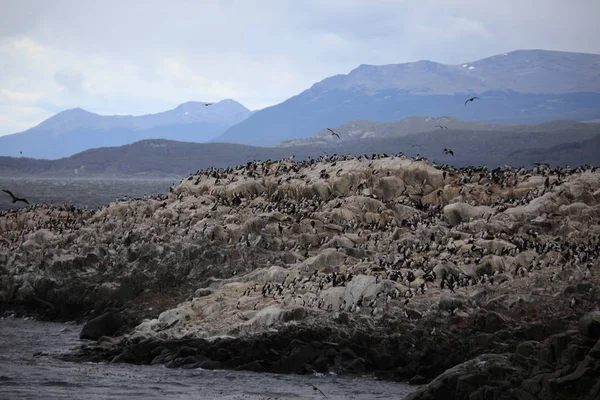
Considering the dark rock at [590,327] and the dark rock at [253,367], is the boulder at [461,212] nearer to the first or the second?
the dark rock at [253,367]

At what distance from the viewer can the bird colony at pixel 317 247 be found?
87.6 feet

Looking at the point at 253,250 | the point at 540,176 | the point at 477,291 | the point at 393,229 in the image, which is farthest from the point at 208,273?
the point at 540,176

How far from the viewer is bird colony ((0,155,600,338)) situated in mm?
26688

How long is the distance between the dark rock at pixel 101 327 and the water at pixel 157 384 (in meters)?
3.41

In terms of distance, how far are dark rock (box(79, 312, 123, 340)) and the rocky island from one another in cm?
6

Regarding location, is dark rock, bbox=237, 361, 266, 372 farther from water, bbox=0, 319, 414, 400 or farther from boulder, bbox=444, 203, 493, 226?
boulder, bbox=444, 203, 493, 226

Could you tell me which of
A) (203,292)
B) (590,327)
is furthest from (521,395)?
(203,292)

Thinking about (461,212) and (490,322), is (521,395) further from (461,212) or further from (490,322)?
(461,212)

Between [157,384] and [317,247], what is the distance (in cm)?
1478

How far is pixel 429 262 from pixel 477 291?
366 cm

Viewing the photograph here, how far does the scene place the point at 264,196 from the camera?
43188 millimetres

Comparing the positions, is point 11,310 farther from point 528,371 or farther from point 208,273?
point 528,371

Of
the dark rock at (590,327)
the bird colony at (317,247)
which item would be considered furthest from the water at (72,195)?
the dark rock at (590,327)

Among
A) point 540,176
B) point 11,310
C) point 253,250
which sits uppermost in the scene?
point 540,176
